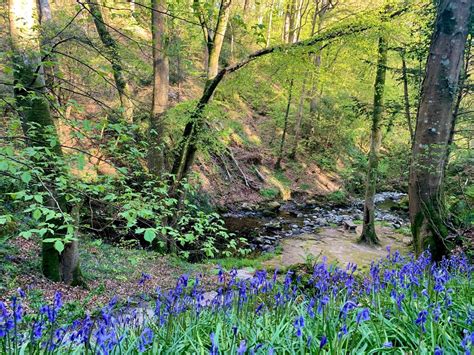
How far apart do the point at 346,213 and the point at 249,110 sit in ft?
33.0

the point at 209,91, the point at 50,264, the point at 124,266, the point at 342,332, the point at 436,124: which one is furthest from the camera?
the point at 209,91

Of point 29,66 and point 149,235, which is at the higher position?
point 29,66

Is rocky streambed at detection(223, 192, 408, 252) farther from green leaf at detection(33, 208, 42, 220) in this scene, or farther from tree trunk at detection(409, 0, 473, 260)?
green leaf at detection(33, 208, 42, 220)

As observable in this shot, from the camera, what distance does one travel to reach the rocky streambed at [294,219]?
11.3 meters

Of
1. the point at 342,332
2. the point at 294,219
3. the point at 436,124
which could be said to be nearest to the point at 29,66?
the point at 342,332

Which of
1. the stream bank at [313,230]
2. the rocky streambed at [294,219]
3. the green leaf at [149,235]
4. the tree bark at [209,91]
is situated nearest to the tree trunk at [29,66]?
the green leaf at [149,235]

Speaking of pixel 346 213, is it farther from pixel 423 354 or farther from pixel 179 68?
pixel 423 354

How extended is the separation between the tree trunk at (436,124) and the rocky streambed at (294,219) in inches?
220

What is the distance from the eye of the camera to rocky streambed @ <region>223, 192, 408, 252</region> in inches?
444

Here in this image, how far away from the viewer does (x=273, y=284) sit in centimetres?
306

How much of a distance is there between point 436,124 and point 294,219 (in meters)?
9.48

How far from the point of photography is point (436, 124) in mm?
4652

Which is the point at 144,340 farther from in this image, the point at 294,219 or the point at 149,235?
the point at 294,219

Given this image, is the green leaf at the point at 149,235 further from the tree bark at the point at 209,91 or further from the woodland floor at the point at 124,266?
the tree bark at the point at 209,91
